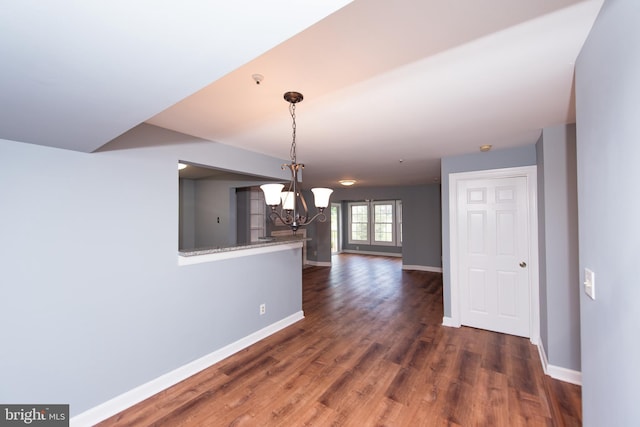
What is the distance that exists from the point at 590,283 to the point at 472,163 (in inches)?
103

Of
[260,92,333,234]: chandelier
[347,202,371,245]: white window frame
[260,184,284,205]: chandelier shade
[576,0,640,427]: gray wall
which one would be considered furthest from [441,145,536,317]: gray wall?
[347,202,371,245]: white window frame

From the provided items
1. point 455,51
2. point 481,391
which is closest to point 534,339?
point 481,391

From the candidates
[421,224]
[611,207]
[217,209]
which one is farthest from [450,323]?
[217,209]

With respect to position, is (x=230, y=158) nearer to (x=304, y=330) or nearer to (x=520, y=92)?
(x=304, y=330)

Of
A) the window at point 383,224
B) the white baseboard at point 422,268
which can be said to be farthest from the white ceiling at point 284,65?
the window at point 383,224

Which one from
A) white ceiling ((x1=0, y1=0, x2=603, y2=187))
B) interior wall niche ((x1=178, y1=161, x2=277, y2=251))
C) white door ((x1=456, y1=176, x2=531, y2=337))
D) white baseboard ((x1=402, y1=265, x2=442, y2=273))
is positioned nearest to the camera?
white ceiling ((x1=0, y1=0, x2=603, y2=187))

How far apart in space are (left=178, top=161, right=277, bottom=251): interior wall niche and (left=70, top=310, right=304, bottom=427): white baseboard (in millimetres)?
2123

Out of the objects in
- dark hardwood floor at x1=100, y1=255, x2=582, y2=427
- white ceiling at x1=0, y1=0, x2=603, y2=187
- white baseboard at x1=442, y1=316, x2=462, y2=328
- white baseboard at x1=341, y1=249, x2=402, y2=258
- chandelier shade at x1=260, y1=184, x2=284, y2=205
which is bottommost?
dark hardwood floor at x1=100, y1=255, x2=582, y2=427

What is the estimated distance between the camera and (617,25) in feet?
3.14

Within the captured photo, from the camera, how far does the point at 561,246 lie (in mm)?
2488

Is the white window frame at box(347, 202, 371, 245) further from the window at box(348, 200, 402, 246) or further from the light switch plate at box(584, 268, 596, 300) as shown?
the light switch plate at box(584, 268, 596, 300)

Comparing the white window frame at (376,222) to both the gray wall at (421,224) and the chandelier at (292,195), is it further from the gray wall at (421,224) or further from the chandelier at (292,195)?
the chandelier at (292,195)

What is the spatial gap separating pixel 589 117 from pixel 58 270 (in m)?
3.17

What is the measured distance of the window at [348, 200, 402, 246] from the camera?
9.87 metres
